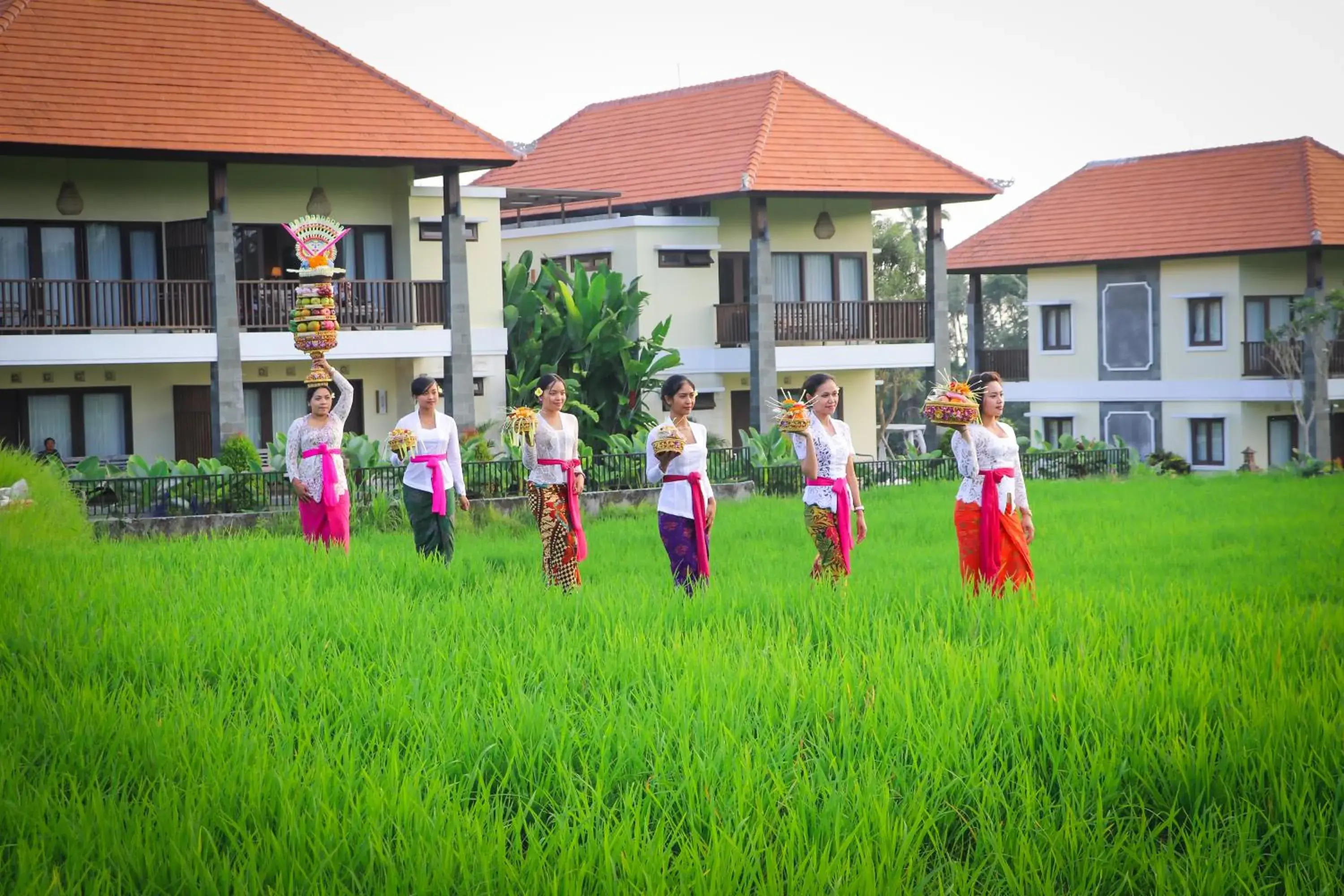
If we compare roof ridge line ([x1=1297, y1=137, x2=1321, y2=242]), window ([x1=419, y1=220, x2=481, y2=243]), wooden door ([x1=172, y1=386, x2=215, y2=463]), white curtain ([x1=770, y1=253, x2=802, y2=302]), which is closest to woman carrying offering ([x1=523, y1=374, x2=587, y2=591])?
wooden door ([x1=172, y1=386, x2=215, y2=463])

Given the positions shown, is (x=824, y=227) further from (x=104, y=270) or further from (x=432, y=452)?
(x=432, y=452)

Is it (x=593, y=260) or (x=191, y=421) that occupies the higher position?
(x=593, y=260)

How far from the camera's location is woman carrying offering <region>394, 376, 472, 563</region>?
13.9 meters

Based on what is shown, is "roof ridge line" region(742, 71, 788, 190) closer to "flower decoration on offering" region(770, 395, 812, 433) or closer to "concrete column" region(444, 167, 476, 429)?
"concrete column" region(444, 167, 476, 429)

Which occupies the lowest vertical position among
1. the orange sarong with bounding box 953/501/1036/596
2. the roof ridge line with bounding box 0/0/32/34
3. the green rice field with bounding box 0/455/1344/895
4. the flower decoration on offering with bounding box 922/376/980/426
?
the green rice field with bounding box 0/455/1344/895

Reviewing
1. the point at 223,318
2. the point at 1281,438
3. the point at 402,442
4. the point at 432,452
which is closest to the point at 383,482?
the point at 223,318

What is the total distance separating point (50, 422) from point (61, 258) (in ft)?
8.36

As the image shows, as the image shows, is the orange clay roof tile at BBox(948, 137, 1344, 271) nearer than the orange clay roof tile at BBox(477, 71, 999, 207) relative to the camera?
No

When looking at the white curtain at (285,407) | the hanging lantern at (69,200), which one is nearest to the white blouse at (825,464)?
the white curtain at (285,407)

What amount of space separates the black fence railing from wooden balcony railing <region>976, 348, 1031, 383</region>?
1711 centimetres

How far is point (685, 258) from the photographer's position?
32375 mm

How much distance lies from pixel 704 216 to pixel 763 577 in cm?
2141

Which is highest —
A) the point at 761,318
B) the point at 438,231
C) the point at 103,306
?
the point at 438,231

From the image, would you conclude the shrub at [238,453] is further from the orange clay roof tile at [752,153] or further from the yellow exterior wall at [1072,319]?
the yellow exterior wall at [1072,319]
